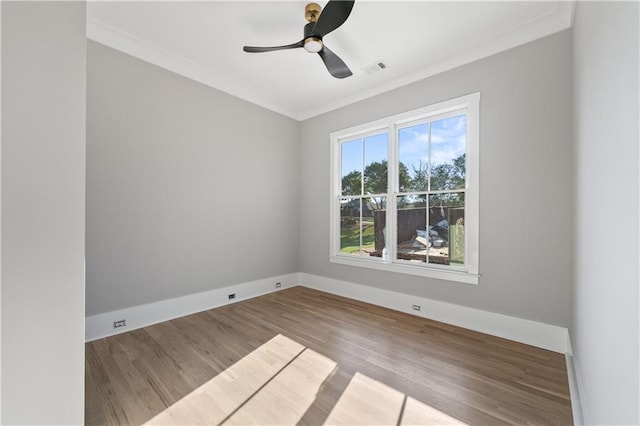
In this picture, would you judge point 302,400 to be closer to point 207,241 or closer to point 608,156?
point 608,156

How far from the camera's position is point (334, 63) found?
260 centimetres

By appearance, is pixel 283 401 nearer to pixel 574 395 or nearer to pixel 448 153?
pixel 574 395

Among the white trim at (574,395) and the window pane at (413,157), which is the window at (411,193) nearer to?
the window pane at (413,157)

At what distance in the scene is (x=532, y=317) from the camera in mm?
2420

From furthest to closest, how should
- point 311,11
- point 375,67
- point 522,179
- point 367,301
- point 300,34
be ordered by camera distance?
1. point 367,301
2. point 375,67
3. point 300,34
4. point 522,179
5. point 311,11

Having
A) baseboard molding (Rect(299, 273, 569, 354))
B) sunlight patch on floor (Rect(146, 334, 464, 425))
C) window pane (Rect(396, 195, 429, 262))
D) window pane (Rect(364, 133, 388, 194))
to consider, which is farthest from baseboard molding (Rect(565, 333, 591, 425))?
window pane (Rect(364, 133, 388, 194))

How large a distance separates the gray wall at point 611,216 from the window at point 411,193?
1302 mm

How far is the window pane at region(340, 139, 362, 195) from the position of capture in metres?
3.94

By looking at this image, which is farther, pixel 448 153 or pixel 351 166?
pixel 351 166

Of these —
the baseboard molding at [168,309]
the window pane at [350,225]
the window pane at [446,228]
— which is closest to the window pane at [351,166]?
the window pane at [350,225]

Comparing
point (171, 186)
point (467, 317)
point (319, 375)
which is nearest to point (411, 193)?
point (467, 317)

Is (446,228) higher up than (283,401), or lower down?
higher up

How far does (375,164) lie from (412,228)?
41.8 inches

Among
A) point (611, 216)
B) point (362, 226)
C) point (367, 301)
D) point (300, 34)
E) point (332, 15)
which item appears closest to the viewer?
point (611, 216)
